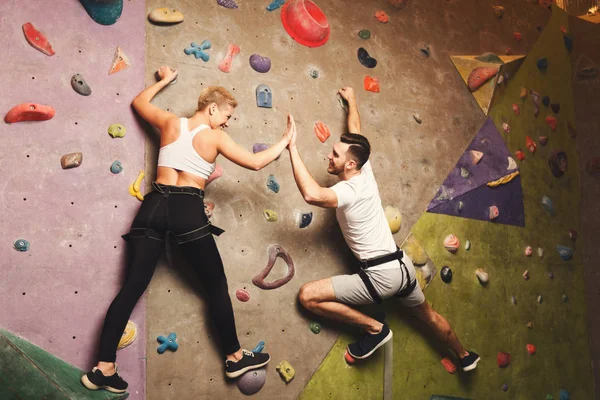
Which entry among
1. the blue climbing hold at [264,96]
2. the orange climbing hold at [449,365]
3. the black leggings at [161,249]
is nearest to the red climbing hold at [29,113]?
the black leggings at [161,249]

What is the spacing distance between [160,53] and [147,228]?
104cm

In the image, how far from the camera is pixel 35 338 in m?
2.48

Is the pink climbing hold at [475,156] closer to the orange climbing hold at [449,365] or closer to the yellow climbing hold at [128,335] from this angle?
the orange climbing hold at [449,365]

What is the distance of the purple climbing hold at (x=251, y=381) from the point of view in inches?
116

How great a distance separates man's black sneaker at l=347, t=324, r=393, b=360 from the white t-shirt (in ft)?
1.46

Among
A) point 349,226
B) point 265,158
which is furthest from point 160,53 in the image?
point 349,226

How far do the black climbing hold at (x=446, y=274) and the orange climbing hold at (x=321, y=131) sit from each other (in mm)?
Answer: 1310

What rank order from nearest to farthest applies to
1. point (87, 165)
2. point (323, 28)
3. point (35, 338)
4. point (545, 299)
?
point (35, 338)
point (87, 165)
point (323, 28)
point (545, 299)

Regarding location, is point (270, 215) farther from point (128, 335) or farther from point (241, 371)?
point (128, 335)

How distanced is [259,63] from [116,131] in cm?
101

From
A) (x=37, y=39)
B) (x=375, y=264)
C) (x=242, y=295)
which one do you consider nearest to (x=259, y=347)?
(x=242, y=295)

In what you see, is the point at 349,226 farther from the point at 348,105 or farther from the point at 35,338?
the point at 35,338

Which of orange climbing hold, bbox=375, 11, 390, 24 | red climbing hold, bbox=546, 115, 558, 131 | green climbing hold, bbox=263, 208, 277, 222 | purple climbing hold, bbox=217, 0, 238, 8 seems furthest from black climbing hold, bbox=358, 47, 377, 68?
red climbing hold, bbox=546, 115, 558, 131

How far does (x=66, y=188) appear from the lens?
2662 millimetres
